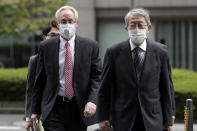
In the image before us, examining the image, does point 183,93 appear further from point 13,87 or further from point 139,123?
point 139,123

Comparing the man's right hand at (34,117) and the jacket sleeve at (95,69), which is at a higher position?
the jacket sleeve at (95,69)

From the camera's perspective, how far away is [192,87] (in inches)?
567

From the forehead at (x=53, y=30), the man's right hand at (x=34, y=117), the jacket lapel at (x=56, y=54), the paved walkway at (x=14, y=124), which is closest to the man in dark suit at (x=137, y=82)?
the jacket lapel at (x=56, y=54)

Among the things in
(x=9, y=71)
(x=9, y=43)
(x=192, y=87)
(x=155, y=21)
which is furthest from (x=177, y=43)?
(x=192, y=87)

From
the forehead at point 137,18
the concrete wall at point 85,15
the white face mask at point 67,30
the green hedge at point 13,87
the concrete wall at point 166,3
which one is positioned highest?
the forehead at point 137,18

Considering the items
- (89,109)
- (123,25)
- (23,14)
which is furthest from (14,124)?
(123,25)

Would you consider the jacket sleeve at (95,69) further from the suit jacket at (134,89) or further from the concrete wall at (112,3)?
the concrete wall at (112,3)

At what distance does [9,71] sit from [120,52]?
1318cm

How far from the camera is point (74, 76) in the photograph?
19.3 feet

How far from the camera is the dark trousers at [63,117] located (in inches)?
228

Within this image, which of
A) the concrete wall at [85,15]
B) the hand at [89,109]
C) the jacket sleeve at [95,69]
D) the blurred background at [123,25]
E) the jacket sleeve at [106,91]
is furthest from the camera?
the concrete wall at [85,15]

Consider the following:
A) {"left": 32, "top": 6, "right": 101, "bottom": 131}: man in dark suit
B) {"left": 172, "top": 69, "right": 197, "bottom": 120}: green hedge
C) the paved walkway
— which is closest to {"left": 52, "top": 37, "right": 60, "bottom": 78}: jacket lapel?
{"left": 32, "top": 6, "right": 101, "bottom": 131}: man in dark suit

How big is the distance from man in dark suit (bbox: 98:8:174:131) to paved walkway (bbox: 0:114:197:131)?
7.67 meters

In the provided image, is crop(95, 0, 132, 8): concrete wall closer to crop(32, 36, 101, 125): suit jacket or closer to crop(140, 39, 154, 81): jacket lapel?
crop(32, 36, 101, 125): suit jacket
